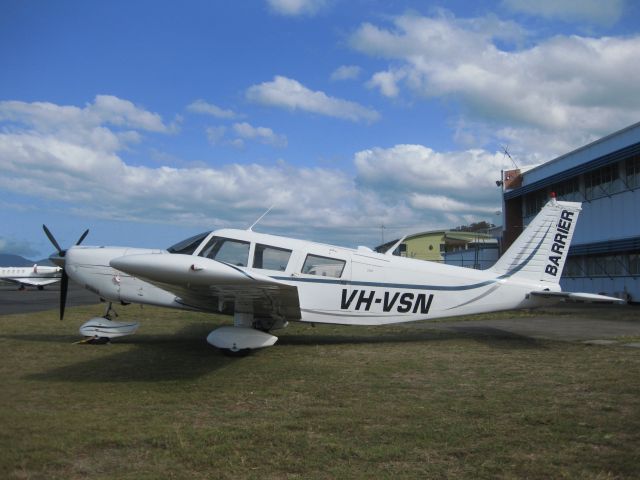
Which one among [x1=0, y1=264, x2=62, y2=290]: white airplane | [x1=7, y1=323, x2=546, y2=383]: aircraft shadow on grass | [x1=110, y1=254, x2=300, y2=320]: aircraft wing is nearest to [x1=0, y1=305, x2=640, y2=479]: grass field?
[x1=7, y1=323, x2=546, y2=383]: aircraft shadow on grass

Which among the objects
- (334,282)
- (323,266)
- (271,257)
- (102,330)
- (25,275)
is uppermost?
(271,257)

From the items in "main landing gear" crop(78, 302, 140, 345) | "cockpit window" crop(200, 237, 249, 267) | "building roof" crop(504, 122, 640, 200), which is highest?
"building roof" crop(504, 122, 640, 200)

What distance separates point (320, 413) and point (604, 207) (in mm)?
24864

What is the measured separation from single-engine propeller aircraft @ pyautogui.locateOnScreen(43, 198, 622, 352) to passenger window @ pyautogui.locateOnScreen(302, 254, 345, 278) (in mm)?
18

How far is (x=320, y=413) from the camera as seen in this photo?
513 cm

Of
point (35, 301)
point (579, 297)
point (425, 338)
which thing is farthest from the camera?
point (35, 301)

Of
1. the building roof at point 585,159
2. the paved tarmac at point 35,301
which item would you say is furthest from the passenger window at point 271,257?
the building roof at point 585,159

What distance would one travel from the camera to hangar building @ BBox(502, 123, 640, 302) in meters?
23.3

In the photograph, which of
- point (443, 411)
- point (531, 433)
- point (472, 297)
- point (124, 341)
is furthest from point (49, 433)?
point (472, 297)

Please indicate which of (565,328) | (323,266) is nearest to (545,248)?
(565,328)

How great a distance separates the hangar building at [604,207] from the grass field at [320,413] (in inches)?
664

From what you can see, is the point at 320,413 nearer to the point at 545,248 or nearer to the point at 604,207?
the point at 545,248

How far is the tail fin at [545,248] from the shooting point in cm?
1059

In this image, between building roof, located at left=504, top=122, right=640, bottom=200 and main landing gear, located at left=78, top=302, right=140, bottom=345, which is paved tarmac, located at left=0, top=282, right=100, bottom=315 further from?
building roof, located at left=504, top=122, right=640, bottom=200
